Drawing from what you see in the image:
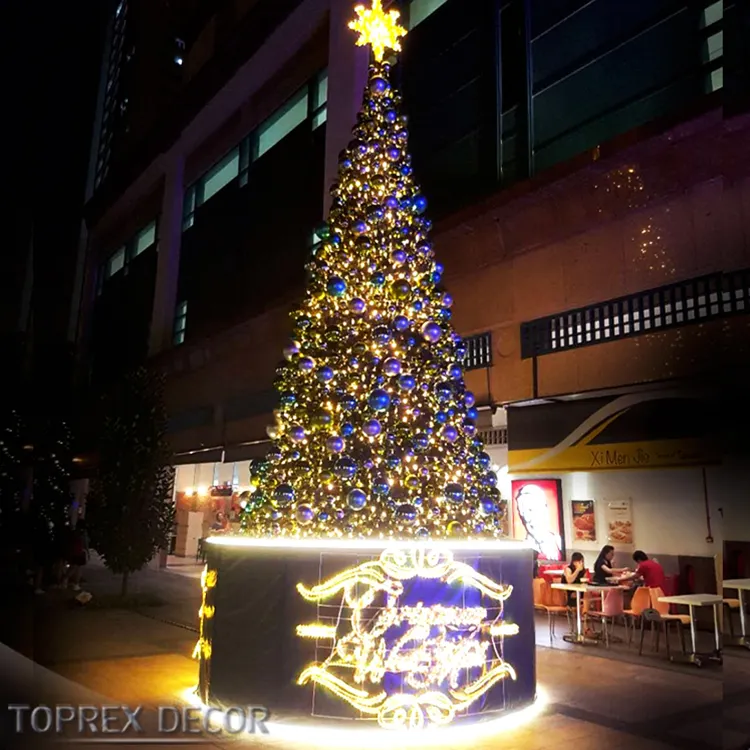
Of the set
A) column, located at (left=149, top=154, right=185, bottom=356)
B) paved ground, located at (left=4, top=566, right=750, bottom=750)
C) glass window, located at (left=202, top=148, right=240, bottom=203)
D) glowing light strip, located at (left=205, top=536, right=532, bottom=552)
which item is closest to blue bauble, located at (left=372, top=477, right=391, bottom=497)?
glowing light strip, located at (left=205, top=536, right=532, bottom=552)

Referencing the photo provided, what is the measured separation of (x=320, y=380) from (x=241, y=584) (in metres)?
2.01

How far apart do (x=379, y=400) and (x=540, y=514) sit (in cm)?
882

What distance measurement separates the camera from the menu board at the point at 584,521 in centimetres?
1304

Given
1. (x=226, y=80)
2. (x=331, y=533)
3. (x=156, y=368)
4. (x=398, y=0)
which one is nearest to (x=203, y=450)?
(x=156, y=368)

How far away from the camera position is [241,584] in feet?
18.9

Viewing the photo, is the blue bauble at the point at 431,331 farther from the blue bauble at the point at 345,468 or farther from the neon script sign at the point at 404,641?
the neon script sign at the point at 404,641

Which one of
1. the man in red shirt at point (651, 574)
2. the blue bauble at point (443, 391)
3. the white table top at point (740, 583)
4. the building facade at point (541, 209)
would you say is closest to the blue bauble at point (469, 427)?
the blue bauble at point (443, 391)

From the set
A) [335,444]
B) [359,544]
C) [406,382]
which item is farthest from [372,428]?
[359,544]

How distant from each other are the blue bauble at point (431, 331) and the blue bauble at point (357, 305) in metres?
0.66

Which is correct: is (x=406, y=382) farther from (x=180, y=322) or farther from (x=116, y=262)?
(x=116, y=262)

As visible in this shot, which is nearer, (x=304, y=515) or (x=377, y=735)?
(x=377, y=735)

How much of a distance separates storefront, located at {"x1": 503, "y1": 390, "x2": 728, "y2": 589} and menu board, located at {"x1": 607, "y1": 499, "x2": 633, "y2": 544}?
0.02 m

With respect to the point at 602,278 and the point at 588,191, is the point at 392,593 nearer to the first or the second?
the point at 602,278

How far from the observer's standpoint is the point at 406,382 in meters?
6.21
